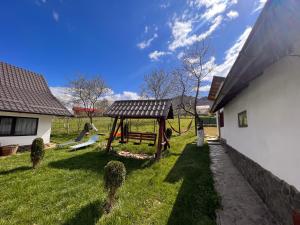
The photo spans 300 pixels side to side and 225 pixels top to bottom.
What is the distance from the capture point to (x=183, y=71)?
1786 cm

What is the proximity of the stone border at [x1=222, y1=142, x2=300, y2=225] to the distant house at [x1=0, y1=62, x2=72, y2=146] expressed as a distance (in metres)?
11.0

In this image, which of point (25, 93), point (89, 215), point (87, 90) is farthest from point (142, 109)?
point (87, 90)

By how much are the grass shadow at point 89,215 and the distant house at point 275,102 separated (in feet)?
10.8

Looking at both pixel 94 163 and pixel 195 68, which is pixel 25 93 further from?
pixel 195 68

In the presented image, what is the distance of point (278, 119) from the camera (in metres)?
2.95

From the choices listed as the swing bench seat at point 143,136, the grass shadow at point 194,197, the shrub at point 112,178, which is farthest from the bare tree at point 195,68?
the shrub at point 112,178

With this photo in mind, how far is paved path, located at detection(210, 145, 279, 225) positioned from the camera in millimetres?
3045

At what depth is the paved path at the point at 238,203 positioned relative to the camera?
3045mm

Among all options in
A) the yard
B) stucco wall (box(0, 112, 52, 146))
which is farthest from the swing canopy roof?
stucco wall (box(0, 112, 52, 146))

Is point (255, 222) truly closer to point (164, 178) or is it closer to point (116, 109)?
point (164, 178)

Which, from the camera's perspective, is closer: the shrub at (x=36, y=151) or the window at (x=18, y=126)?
the shrub at (x=36, y=151)

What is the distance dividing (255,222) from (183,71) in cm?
1635

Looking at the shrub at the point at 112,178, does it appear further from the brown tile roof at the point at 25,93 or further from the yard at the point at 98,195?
the brown tile roof at the point at 25,93

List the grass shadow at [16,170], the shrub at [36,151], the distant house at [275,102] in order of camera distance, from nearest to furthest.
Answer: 1. the distant house at [275,102]
2. the grass shadow at [16,170]
3. the shrub at [36,151]
